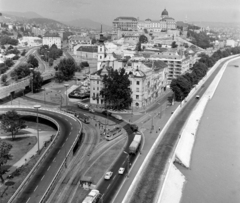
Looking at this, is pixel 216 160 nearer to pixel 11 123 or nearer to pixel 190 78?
pixel 11 123

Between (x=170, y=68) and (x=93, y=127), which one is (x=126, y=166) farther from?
(x=170, y=68)

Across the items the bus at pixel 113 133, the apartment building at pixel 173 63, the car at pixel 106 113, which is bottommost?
the bus at pixel 113 133

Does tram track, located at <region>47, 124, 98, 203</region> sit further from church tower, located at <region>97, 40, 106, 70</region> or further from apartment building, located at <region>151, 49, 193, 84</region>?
apartment building, located at <region>151, 49, 193, 84</region>

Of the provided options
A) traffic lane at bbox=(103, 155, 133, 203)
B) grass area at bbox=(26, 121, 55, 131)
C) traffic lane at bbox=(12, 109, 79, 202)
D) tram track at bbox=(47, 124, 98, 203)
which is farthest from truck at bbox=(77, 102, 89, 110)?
traffic lane at bbox=(103, 155, 133, 203)

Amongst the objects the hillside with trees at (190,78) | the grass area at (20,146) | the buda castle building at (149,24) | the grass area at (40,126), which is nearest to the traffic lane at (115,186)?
the grass area at (20,146)

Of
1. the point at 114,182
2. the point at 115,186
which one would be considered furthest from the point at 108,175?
the point at 115,186

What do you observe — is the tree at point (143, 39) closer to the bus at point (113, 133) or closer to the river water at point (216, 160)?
the river water at point (216, 160)
